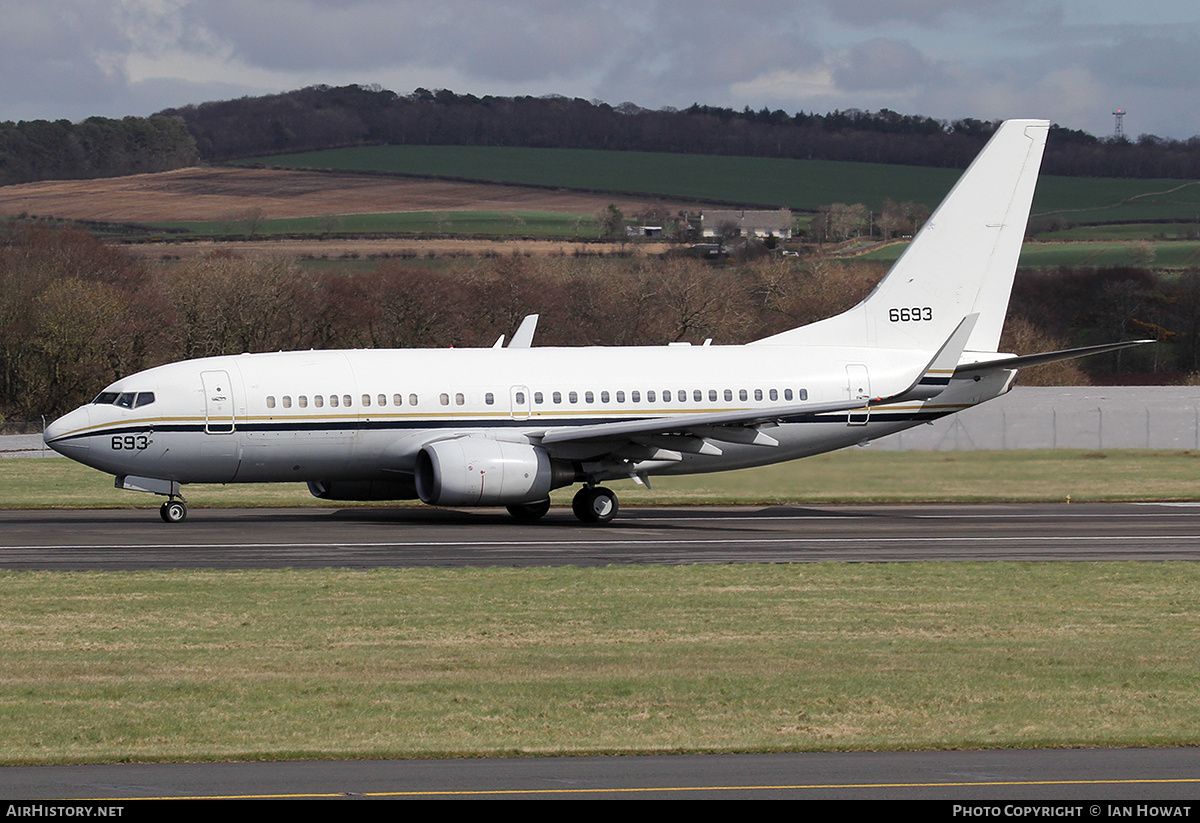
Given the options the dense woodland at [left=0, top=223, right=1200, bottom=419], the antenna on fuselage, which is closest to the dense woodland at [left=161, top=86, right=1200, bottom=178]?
the dense woodland at [left=0, top=223, right=1200, bottom=419]

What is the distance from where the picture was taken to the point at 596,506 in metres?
33.7

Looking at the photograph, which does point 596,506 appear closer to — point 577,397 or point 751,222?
point 577,397

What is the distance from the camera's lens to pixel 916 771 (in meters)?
11.8

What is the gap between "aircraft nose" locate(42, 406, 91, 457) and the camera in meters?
31.8

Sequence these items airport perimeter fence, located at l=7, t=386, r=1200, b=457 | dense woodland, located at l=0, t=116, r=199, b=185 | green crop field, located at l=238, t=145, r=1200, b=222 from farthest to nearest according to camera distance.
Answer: dense woodland, located at l=0, t=116, r=199, b=185 → green crop field, located at l=238, t=145, r=1200, b=222 → airport perimeter fence, located at l=7, t=386, r=1200, b=457

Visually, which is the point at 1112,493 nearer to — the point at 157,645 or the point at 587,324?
the point at 157,645

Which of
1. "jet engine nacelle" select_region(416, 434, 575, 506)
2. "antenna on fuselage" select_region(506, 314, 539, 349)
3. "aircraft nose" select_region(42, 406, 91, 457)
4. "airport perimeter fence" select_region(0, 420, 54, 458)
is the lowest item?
"airport perimeter fence" select_region(0, 420, 54, 458)

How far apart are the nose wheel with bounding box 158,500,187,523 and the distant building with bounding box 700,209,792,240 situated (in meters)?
107

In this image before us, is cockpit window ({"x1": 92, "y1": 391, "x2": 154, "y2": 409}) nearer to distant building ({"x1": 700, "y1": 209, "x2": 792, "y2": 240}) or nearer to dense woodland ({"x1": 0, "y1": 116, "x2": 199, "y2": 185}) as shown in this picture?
distant building ({"x1": 700, "y1": 209, "x2": 792, "y2": 240})

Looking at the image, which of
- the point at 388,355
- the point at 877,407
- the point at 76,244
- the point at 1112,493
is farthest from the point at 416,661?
the point at 76,244

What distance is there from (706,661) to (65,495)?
29497mm

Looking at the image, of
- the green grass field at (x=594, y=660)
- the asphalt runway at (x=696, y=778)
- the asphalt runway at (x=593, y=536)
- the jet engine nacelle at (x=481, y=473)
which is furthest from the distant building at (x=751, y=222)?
the asphalt runway at (x=696, y=778)

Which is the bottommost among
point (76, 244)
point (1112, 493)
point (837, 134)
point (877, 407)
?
point (1112, 493)
